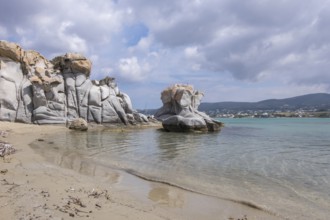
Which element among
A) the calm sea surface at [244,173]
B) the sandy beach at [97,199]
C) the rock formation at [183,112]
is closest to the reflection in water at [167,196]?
the sandy beach at [97,199]

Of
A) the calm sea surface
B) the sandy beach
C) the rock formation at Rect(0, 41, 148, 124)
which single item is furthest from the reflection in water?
the rock formation at Rect(0, 41, 148, 124)

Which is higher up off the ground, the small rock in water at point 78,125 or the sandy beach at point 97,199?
the small rock in water at point 78,125

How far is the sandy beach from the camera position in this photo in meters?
7.17

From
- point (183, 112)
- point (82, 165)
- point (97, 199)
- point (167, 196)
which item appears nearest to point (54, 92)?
point (183, 112)

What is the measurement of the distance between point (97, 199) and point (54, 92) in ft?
117

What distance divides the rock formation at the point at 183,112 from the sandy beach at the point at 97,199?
2831 cm

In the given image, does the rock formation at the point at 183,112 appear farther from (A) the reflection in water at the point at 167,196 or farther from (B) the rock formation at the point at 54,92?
(A) the reflection in water at the point at 167,196

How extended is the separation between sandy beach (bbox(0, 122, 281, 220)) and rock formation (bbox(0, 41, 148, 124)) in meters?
28.8

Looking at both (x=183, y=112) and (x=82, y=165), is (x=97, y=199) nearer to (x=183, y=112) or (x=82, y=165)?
(x=82, y=165)

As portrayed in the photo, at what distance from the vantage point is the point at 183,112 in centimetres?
4844

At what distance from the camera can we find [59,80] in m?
43.2

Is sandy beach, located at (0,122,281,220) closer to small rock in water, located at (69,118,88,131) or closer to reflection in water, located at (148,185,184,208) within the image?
reflection in water, located at (148,185,184,208)

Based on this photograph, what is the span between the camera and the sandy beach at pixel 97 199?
23.5 feet

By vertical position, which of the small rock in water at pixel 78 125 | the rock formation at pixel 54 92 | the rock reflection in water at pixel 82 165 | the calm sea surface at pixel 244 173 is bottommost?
the calm sea surface at pixel 244 173
